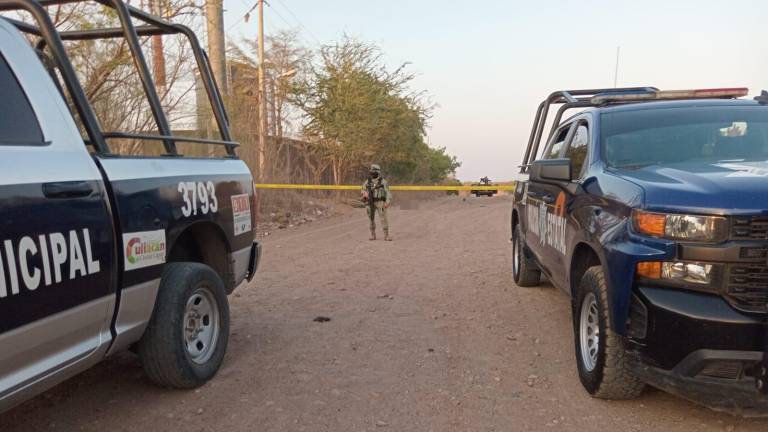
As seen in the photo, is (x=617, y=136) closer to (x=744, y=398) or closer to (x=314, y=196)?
Answer: (x=744, y=398)

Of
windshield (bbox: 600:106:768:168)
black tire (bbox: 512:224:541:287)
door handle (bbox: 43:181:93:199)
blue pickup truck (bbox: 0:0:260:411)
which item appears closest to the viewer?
blue pickup truck (bbox: 0:0:260:411)

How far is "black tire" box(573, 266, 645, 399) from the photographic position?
317 centimetres

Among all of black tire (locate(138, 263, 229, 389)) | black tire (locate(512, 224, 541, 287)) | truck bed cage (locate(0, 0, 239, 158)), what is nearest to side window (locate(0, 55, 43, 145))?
truck bed cage (locate(0, 0, 239, 158))

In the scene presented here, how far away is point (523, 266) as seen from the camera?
6566mm

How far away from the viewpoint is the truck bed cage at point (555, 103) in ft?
19.4

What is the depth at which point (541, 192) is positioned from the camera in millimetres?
5207

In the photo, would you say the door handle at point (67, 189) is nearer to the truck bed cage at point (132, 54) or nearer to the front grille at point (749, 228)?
the truck bed cage at point (132, 54)

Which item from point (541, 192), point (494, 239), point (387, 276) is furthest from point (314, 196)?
point (541, 192)

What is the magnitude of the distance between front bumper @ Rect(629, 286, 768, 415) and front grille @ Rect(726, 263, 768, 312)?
2.2 inches

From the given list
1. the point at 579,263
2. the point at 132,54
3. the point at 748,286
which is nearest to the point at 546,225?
the point at 579,263

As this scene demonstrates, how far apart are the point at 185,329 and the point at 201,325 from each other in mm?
186

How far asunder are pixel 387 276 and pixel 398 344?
309 cm

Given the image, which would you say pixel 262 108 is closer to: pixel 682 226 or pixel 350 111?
pixel 350 111

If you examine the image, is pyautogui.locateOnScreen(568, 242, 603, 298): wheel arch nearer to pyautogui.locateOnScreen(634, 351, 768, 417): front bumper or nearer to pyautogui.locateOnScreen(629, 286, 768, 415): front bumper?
pyautogui.locateOnScreen(629, 286, 768, 415): front bumper
